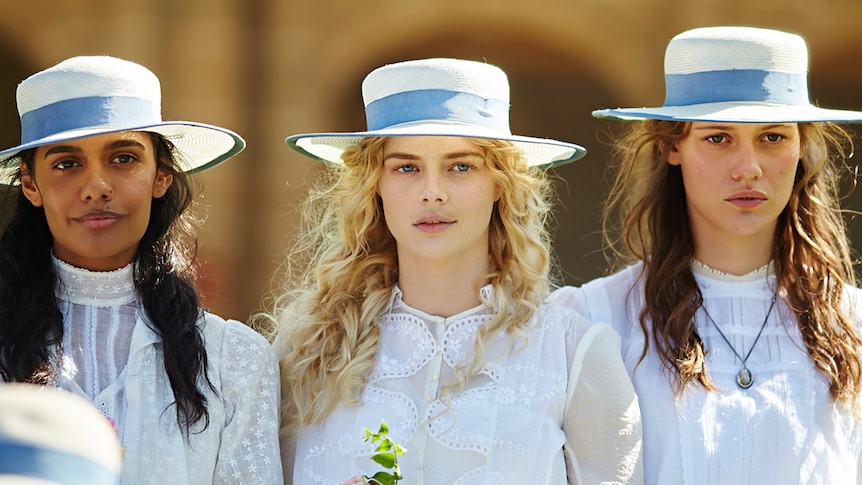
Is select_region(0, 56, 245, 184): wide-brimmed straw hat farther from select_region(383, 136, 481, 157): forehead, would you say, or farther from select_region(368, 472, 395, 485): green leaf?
select_region(368, 472, 395, 485): green leaf

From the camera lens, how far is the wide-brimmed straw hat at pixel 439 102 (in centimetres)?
330

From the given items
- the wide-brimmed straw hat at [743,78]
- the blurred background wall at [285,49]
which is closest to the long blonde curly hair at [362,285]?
the wide-brimmed straw hat at [743,78]

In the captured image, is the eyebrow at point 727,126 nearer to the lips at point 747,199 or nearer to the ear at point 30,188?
the lips at point 747,199

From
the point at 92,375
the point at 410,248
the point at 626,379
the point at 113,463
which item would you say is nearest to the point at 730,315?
the point at 626,379

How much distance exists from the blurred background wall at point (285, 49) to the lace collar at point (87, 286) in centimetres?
402

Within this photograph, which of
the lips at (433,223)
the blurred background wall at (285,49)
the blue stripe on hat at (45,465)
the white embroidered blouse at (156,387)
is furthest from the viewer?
the blurred background wall at (285,49)

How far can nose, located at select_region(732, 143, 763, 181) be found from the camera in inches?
135

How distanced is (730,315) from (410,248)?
3.06ft

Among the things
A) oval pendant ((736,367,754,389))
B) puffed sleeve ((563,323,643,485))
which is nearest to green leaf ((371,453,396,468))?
puffed sleeve ((563,323,643,485))

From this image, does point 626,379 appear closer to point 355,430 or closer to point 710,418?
point 710,418

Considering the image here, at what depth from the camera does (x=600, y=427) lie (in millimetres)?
3189

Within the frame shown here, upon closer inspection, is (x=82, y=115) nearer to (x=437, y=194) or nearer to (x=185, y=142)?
(x=185, y=142)

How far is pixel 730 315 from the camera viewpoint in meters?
3.50

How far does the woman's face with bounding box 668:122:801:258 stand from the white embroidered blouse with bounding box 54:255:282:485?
4.33 feet
